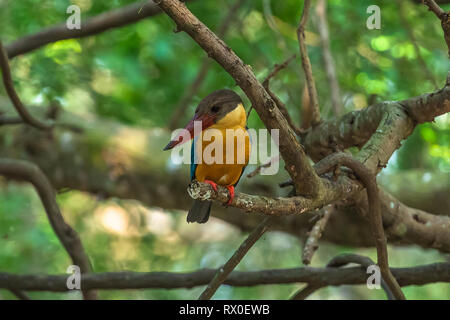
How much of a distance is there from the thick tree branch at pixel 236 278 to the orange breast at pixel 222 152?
2.68 feet

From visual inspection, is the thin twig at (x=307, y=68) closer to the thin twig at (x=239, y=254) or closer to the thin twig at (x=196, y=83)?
the thin twig at (x=239, y=254)

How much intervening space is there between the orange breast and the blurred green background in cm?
147

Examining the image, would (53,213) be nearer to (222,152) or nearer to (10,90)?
(10,90)

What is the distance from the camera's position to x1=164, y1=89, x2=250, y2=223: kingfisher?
9.82 feet

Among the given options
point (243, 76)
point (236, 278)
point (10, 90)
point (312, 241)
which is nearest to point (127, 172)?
point (10, 90)

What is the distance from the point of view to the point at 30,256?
18.4 feet

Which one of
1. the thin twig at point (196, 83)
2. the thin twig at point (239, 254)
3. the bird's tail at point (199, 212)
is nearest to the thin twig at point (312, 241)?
the thin twig at point (239, 254)

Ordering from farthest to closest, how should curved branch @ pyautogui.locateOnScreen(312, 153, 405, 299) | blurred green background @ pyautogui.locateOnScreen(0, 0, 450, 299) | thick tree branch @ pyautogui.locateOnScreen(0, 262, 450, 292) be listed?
1. blurred green background @ pyautogui.locateOnScreen(0, 0, 450, 299)
2. thick tree branch @ pyautogui.locateOnScreen(0, 262, 450, 292)
3. curved branch @ pyautogui.locateOnScreen(312, 153, 405, 299)

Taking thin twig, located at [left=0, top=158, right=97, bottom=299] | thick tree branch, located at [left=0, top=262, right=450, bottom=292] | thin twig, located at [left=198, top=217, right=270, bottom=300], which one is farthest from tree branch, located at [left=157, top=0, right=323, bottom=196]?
thin twig, located at [left=0, top=158, right=97, bottom=299]

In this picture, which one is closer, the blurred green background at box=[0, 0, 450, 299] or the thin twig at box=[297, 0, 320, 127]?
the thin twig at box=[297, 0, 320, 127]

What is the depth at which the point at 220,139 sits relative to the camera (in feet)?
9.97

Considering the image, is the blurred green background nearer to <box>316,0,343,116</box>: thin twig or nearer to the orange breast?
<box>316,0,343,116</box>: thin twig

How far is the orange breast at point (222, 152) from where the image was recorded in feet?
9.96

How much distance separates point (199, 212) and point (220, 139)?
0.46m
